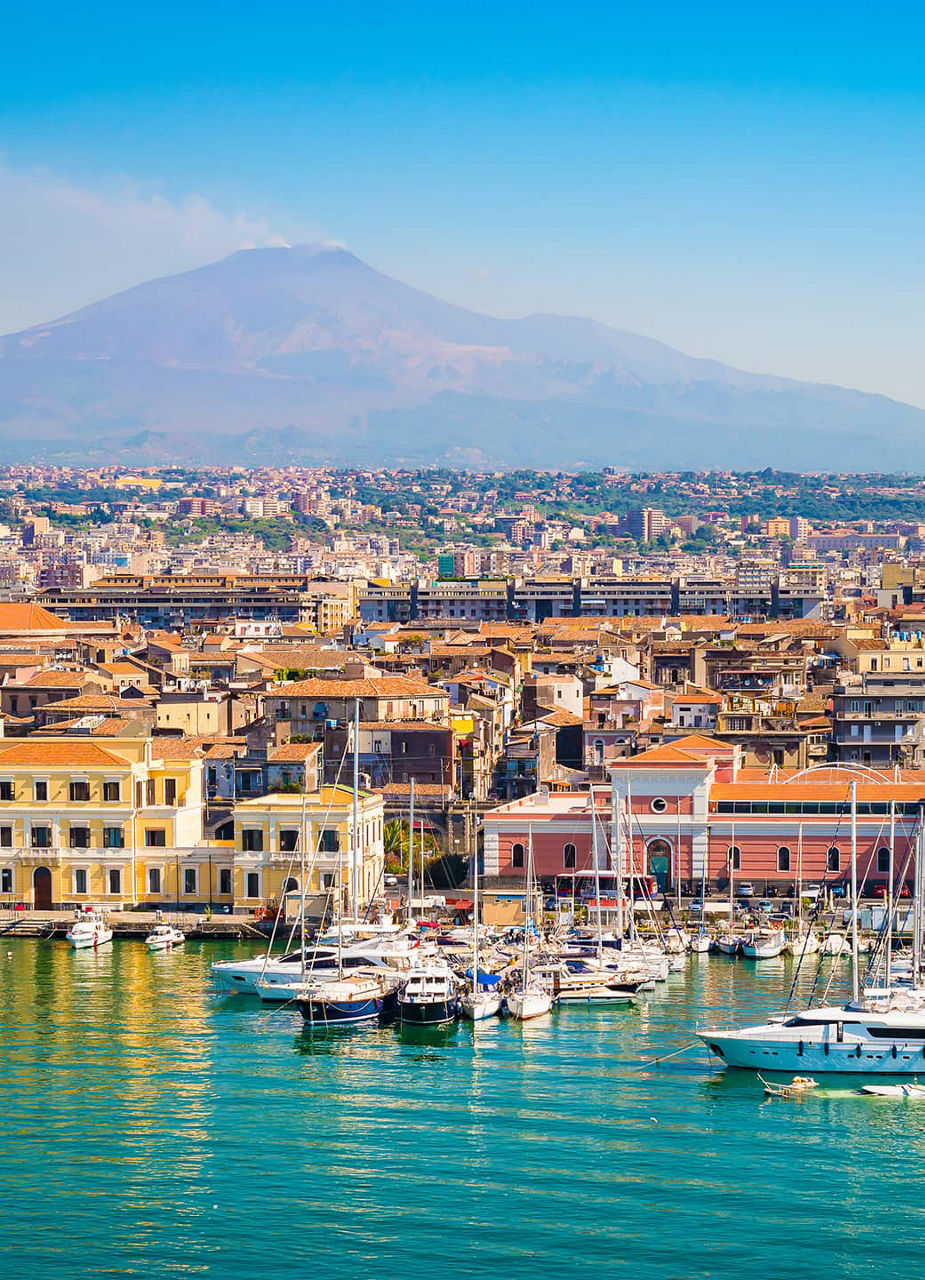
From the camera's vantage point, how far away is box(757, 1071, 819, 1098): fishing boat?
27.6m

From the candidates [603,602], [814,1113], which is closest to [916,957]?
Answer: [814,1113]

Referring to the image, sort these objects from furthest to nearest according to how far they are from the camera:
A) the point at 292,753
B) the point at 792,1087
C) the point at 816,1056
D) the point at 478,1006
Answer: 1. the point at 292,753
2. the point at 478,1006
3. the point at 816,1056
4. the point at 792,1087

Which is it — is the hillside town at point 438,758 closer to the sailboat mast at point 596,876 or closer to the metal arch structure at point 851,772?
the metal arch structure at point 851,772

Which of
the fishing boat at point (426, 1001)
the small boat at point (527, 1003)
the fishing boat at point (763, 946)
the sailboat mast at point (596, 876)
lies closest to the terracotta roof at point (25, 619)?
the sailboat mast at point (596, 876)

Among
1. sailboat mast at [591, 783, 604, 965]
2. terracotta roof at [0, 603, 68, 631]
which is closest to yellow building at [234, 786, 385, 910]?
sailboat mast at [591, 783, 604, 965]

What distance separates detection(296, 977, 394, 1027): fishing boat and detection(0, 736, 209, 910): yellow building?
28.2ft

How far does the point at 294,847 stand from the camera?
129 ft

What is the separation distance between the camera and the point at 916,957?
31234mm

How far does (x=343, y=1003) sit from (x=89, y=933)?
7526 millimetres

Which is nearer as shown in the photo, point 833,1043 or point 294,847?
point 833,1043

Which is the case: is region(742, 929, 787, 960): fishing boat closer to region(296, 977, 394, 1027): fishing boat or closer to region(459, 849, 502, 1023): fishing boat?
region(459, 849, 502, 1023): fishing boat

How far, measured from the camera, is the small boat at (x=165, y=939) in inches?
1463

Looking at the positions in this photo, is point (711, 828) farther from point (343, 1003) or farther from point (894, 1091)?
point (894, 1091)

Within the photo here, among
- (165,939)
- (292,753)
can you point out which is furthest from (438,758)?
(165,939)
